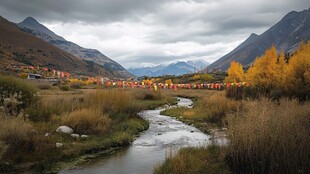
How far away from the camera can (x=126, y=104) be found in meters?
22.1

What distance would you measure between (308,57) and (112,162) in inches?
930

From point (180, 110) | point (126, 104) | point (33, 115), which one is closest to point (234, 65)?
point (180, 110)

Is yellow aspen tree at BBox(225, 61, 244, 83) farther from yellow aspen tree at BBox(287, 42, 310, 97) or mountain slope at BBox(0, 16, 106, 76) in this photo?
mountain slope at BBox(0, 16, 106, 76)

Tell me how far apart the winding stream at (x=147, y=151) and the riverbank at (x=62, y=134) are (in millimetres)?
747

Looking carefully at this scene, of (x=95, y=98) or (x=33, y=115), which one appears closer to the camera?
(x=33, y=115)

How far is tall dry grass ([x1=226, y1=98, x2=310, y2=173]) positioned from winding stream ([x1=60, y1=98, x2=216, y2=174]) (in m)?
2.48

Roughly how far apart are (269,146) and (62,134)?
9.87 meters

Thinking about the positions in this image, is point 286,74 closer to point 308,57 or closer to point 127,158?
point 308,57

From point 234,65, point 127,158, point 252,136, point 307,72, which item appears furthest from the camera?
point 234,65

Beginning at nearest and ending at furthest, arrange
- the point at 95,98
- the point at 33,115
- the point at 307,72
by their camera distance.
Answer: the point at 33,115
the point at 95,98
the point at 307,72

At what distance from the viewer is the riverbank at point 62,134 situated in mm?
10678

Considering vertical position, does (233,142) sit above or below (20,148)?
above

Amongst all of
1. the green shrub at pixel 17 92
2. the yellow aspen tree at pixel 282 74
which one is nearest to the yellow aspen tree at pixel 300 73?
the yellow aspen tree at pixel 282 74

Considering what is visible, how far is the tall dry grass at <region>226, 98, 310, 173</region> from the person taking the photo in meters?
7.84
